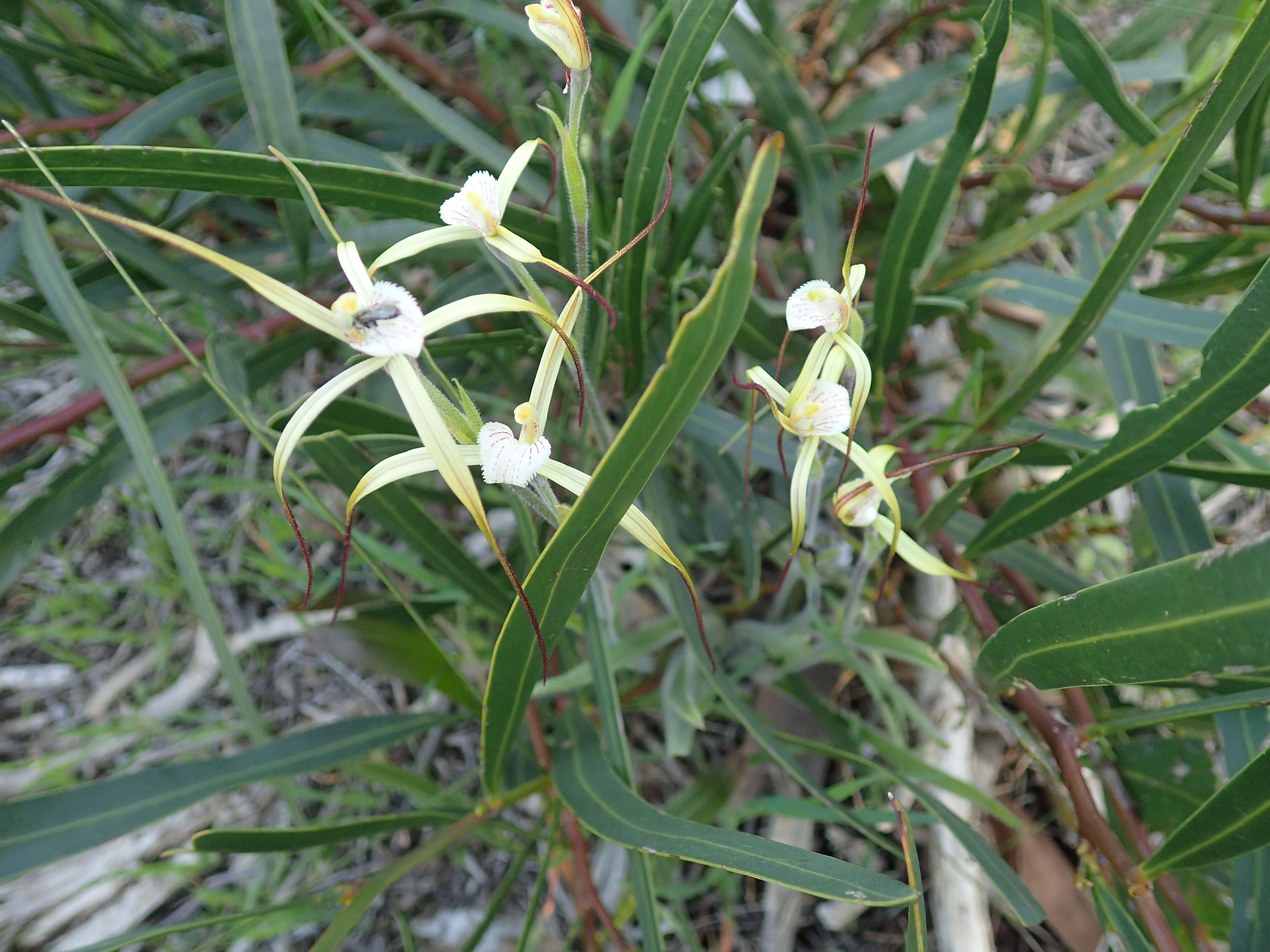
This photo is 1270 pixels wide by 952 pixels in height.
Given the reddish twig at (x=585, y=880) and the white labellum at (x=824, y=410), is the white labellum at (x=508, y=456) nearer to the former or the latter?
the white labellum at (x=824, y=410)

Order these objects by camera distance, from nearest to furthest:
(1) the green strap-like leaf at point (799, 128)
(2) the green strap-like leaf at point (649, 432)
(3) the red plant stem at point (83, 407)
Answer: (2) the green strap-like leaf at point (649, 432) → (3) the red plant stem at point (83, 407) → (1) the green strap-like leaf at point (799, 128)

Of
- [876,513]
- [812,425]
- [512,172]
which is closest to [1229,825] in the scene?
[876,513]

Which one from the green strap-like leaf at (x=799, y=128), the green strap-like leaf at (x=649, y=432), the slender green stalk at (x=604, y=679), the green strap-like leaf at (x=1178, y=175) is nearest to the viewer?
the green strap-like leaf at (x=649, y=432)

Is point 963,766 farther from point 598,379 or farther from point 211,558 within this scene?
point 211,558

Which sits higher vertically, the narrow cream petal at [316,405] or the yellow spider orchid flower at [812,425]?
the yellow spider orchid flower at [812,425]

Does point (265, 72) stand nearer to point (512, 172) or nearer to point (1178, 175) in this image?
point (512, 172)

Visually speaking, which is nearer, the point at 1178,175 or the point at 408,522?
the point at 1178,175

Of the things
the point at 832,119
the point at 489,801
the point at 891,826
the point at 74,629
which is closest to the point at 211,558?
the point at 74,629

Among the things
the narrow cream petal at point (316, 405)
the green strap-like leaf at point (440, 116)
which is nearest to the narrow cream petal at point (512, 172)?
the narrow cream petal at point (316, 405)
